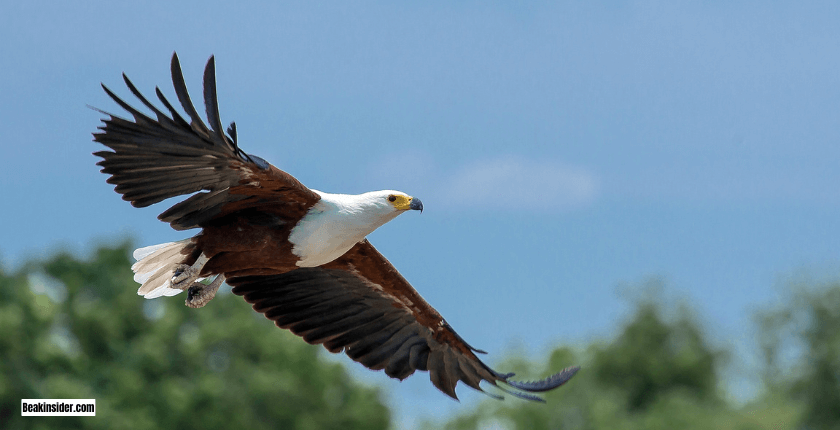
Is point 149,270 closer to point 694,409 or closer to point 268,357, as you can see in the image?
point 268,357

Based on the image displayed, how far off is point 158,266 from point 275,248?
45.8 inches

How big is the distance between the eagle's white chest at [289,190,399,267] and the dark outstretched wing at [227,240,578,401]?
114 cm

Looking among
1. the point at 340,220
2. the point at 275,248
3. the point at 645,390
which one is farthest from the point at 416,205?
the point at 645,390

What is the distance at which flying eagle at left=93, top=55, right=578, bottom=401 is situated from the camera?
6.86m

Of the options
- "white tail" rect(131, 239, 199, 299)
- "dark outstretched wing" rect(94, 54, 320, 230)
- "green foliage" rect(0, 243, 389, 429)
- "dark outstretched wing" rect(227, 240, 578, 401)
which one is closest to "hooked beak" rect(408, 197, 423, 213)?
"dark outstretched wing" rect(94, 54, 320, 230)

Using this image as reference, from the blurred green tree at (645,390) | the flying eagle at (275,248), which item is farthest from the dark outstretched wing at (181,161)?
the blurred green tree at (645,390)

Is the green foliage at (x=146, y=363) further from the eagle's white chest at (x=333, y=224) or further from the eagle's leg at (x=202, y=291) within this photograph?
the eagle's white chest at (x=333, y=224)

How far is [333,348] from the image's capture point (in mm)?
9352

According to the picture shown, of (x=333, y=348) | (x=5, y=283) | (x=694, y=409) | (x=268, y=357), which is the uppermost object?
(x=5, y=283)

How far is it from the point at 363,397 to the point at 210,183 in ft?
68.1

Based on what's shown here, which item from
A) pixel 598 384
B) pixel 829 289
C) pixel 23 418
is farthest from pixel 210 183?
pixel 829 289

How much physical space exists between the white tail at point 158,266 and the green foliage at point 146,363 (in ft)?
55.6

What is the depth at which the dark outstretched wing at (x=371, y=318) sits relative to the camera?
29.9ft

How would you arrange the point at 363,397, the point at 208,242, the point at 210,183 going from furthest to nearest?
the point at 363,397 → the point at 208,242 → the point at 210,183
